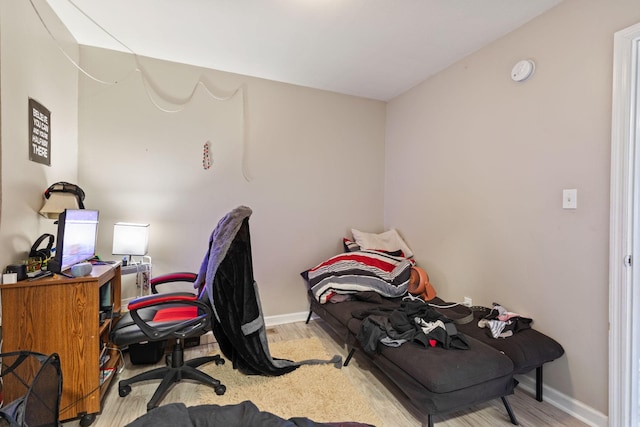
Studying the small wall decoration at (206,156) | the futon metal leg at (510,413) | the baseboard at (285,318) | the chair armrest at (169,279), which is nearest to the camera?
the futon metal leg at (510,413)

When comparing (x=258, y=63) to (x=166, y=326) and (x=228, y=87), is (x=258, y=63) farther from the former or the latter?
(x=166, y=326)

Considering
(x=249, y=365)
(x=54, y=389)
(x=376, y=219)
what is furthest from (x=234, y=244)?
(x=376, y=219)

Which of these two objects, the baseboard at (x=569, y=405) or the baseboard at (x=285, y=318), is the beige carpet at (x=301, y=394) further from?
the baseboard at (x=569, y=405)

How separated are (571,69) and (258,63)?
240cm

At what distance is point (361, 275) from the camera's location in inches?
107

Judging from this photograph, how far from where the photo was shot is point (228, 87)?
2957 mm

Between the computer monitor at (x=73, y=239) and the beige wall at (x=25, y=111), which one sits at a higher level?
the beige wall at (x=25, y=111)

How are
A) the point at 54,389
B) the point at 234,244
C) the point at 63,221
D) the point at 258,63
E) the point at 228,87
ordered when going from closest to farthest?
1. the point at 54,389
2. the point at 63,221
3. the point at 234,244
4. the point at 258,63
5. the point at 228,87

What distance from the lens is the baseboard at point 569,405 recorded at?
1.70 m

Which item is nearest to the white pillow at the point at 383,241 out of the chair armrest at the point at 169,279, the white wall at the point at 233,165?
the white wall at the point at 233,165

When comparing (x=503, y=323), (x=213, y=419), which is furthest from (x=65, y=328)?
(x=503, y=323)

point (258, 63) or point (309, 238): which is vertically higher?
point (258, 63)

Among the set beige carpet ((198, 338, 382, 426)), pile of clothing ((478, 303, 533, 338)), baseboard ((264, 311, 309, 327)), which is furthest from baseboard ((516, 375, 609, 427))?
baseboard ((264, 311, 309, 327))

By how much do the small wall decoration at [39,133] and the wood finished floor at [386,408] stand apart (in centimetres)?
159
